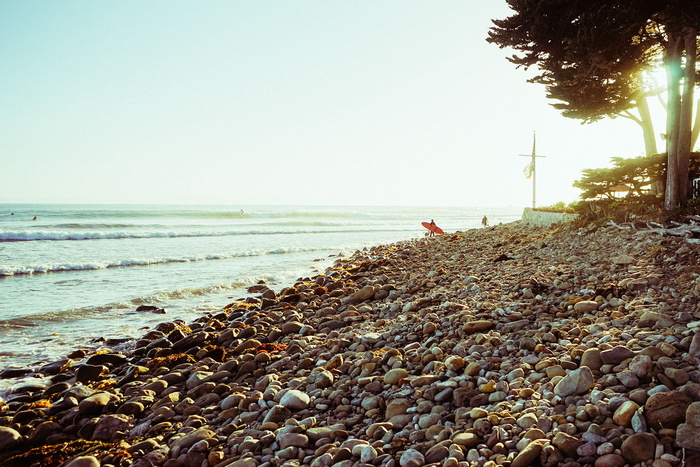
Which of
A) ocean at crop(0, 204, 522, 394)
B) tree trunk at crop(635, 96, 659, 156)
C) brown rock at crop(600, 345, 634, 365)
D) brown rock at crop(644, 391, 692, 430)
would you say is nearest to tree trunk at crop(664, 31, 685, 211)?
tree trunk at crop(635, 96, 659, 156)

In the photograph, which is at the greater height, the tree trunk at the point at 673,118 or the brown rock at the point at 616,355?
the tree trunk at the point at 673,118

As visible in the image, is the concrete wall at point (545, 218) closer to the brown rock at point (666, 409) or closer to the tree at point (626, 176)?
the tree at point (626, 176)

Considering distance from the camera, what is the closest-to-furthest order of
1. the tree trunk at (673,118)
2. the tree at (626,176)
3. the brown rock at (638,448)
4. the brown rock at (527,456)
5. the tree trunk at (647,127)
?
the brown rock at (638,448) → the brown rock at (527,456) → the tree trunk at (673,118) → the tree at (626,176) → the tree trunk at (647,127)

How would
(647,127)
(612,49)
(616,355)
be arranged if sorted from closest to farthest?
(616,355) → (612,49) → (647,127)

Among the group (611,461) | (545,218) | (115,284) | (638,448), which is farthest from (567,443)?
(545,218)

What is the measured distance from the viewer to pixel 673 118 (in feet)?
30.7

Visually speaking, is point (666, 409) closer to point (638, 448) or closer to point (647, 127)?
point (638, 448)

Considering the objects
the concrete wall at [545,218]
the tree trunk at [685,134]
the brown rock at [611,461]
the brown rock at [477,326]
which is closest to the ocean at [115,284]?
the brown rock at [477,326]

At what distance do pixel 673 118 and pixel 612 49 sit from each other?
7.17 ft

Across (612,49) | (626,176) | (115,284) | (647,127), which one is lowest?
(115,284)

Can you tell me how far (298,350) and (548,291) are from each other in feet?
12.2

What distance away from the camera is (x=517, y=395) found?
3.24 m

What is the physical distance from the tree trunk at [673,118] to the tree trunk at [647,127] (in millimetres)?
4433

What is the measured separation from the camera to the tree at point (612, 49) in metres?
8.54
